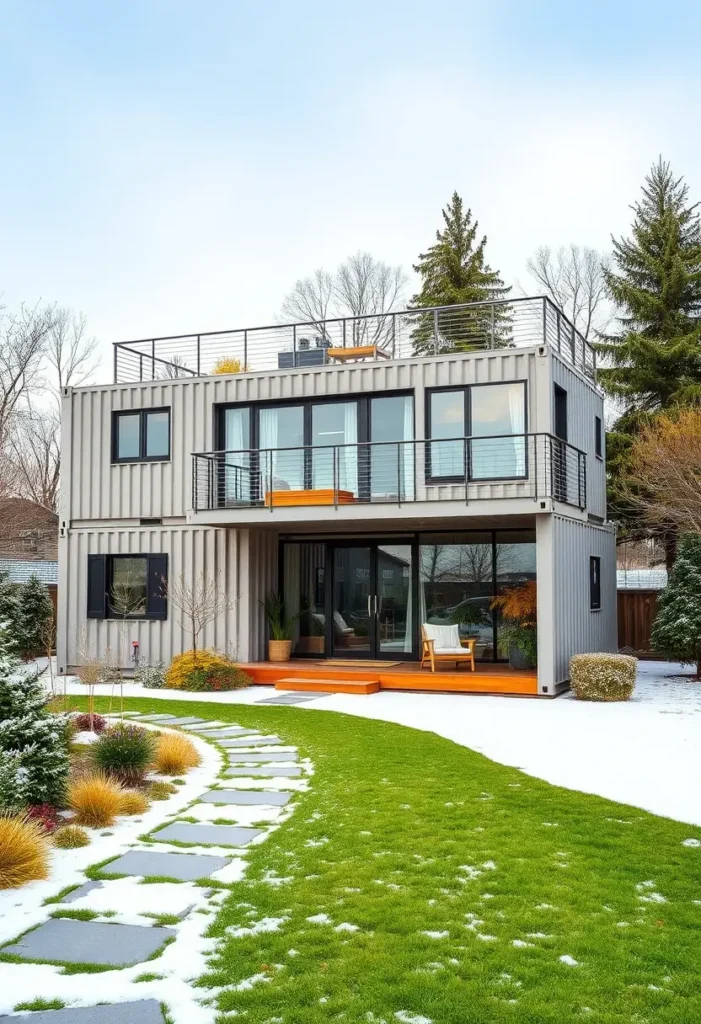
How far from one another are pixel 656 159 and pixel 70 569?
19.0m

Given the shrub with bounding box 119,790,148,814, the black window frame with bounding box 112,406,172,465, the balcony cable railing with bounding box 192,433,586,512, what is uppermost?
the black window frame with bounding box 112,406,172,465

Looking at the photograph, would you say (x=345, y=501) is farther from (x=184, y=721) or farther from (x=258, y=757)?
(x=258, y=757)

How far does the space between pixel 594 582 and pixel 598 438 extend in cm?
335

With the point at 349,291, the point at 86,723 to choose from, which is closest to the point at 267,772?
the point at 86,723

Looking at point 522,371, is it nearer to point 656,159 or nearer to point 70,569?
point 70,569

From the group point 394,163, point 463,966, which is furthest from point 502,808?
point 394,163

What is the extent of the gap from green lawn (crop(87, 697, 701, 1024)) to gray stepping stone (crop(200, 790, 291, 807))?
0.63 feet

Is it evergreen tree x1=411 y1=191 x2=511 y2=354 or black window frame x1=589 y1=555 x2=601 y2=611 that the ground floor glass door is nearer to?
black window frame x1=589 y1=555 x2=601 y2=611

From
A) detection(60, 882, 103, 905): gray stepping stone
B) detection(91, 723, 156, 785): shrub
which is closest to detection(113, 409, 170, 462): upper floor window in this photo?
detection(91, 723, 156, 785): shrub

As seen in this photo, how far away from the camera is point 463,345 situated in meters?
28.7

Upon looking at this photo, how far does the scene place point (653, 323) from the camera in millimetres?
24859

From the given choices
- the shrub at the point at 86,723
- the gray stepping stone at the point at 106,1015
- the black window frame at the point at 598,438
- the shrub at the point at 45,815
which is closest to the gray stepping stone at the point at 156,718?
the shrub at the point at 86,723

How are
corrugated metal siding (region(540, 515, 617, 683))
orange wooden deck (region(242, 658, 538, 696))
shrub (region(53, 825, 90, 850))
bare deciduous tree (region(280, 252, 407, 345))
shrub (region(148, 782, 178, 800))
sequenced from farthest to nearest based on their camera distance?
bare deciduous tree (region(280, 252, 407, 345))
orange wooden deck (region(242, 658, 538, 696))
corrugated metal siding (region(540, 515, 617, 683))
shrub (region(148, 782, 178, 800))
shrub (region(53, 825, 90, 850))

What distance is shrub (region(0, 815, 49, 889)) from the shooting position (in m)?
4.90
